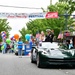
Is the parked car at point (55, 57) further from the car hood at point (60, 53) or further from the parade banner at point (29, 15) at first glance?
the parade banner at point (29, 15)

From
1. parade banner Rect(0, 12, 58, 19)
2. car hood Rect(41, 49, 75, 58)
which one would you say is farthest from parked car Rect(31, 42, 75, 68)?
parade banner Rect(0, 12, 58, 19)

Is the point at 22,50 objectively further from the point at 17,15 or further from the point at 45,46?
the point at 45,46

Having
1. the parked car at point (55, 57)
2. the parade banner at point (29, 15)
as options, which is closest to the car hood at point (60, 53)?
the parked car at point (55, 57)

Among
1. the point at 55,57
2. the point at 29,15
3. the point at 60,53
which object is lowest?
the point at 55,57

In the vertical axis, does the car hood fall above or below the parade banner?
below

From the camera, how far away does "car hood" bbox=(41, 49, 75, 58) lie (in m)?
14.8

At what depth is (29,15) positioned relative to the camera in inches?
1491

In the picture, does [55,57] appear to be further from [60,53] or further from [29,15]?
[29,15]

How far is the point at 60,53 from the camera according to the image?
15039 millimetres

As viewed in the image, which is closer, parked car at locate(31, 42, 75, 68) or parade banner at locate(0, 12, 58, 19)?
parked car at locate(31, 42, 75, 68)

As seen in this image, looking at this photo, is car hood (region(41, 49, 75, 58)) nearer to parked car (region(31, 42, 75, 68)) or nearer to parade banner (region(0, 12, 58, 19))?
parked car (region(31, 42, 75, 68))

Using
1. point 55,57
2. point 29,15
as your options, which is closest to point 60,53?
point 55,57

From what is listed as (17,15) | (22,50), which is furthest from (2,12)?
(22,50)

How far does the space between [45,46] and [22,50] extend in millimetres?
13707
